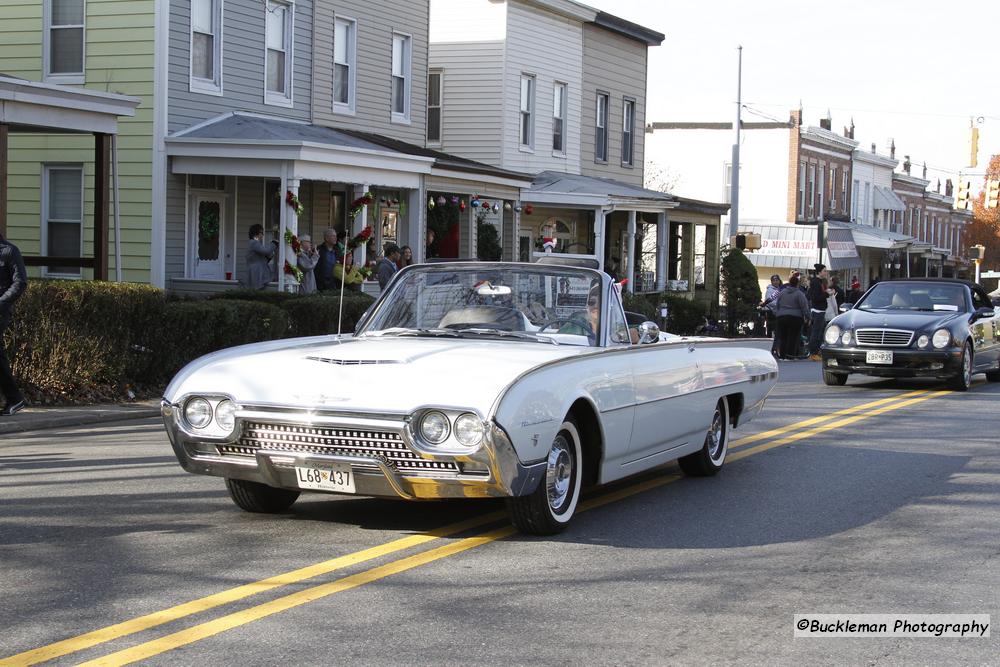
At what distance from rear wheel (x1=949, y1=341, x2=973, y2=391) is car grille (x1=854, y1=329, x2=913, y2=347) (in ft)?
2.76

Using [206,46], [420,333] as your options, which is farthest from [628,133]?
[420,333]

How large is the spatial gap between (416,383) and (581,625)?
174cm

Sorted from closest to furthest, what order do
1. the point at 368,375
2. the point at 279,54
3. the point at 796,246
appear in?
the point at 368,375, the point at 279,54, the point at 796,246

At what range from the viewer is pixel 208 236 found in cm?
2334

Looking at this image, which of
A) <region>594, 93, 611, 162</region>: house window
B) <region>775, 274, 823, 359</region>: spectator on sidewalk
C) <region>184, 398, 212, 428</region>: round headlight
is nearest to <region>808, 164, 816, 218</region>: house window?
<region>594, 93, 611, 162</region>: house window

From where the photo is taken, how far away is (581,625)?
569 centimetres

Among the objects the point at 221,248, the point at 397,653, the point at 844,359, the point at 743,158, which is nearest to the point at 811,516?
the point at 397,653

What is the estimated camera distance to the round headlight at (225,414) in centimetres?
716

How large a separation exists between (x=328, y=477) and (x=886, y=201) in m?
65.8

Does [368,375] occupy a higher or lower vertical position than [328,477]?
higher

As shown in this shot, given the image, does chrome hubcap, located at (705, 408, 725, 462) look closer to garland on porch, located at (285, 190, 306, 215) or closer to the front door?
garland on porch, located at (285, 190, 306, 215)

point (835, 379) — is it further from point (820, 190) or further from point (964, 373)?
point (820, 190)

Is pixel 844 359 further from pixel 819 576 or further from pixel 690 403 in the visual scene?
pixel 819 576

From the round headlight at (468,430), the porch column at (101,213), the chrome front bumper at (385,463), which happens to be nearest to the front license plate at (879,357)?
the porch column at (101,213)
